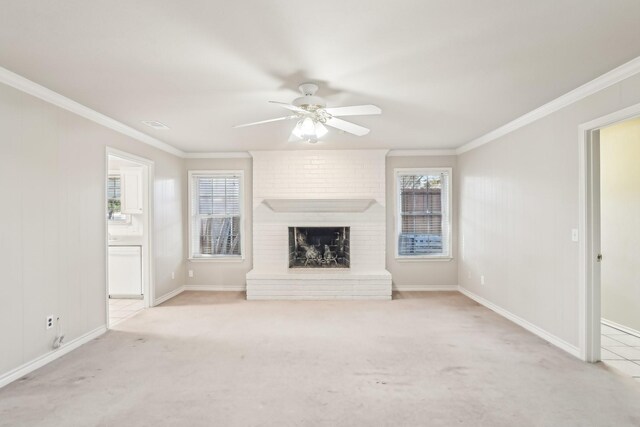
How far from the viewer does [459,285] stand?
18.4ft

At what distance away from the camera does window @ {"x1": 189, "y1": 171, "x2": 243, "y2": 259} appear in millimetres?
5816

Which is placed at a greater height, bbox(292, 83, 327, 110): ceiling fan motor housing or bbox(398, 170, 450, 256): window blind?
bbox(292, 83, 327, 110): ceiling fan motor housing

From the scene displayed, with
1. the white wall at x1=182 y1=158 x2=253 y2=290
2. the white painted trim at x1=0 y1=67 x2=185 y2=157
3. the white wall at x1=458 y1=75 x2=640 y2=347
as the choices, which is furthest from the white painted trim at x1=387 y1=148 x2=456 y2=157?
the white painted trim at x1=0 y1=67 x2=185 y2=157

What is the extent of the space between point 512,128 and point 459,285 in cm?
282

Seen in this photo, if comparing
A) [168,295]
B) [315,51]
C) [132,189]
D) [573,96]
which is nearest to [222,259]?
[168,295]

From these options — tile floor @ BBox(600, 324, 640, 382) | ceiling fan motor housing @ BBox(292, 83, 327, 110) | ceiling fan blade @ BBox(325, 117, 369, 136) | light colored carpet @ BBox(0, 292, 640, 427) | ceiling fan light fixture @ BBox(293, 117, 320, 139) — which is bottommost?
tile floor @ BBox(600, 324, 640, 382)

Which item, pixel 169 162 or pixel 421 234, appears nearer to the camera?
pixel 169 162

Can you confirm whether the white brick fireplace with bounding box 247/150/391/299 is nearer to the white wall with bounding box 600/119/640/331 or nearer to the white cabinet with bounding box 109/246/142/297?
the white cabinet with bounding box 109/246/142/297

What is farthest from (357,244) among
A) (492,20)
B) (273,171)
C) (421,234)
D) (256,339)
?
(492,20)

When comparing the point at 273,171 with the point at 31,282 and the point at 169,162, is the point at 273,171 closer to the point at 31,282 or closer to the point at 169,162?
the point at 169,162

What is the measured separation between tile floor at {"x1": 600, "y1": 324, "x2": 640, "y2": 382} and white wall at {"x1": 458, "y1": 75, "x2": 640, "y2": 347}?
1.10 feet

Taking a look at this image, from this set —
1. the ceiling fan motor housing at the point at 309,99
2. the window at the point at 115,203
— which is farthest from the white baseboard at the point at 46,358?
the ceiling fan motor housing at the point at 309,99

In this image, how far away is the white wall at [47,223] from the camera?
2549mm

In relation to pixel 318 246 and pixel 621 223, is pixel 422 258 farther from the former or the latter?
pixel 621 223
